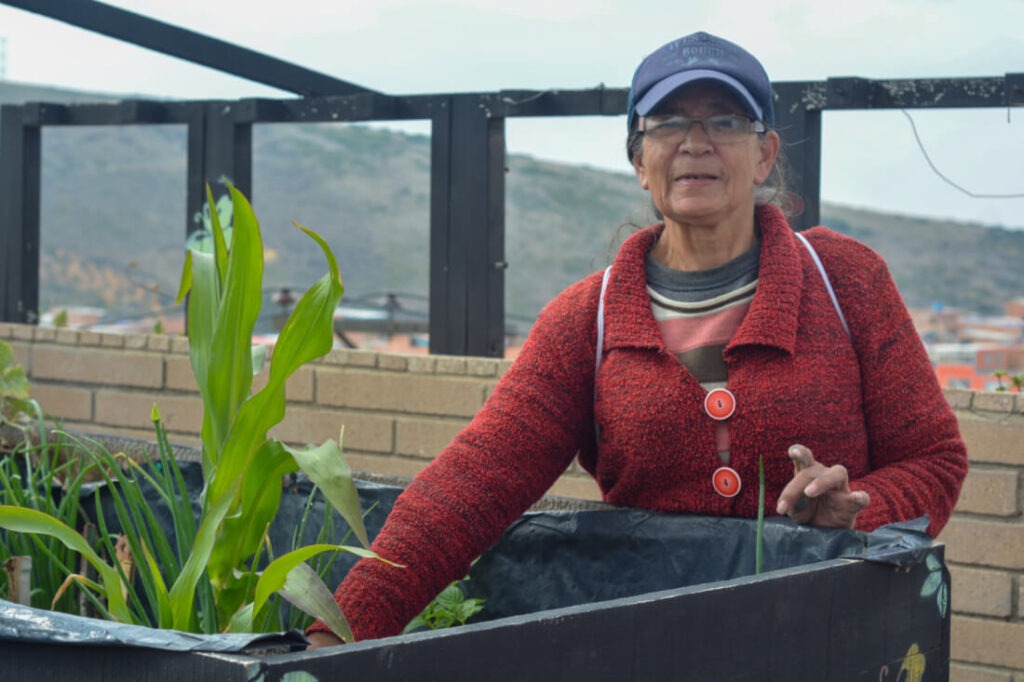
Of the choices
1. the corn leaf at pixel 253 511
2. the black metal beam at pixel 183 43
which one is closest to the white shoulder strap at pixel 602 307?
the corn leaf at pixel 253 511

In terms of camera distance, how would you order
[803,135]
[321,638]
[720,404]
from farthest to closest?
[803,135] → [720,404] → [321,638]

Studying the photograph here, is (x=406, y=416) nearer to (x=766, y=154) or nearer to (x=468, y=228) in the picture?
(x=468, y=228)

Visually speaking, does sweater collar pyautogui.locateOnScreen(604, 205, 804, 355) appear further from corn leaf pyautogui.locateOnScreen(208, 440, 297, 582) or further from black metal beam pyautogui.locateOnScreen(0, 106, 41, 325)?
black metal beam pyautogui.locateOnScreen(0, 106, 41, 325)

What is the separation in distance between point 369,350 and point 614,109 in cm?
93

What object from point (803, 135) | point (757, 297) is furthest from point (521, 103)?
point (757, 297)

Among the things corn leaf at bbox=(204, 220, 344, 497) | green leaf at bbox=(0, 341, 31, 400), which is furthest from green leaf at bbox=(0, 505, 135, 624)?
green leaf at bbox=(0, 341, 31, 400)

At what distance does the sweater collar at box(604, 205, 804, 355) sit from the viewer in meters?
1.71

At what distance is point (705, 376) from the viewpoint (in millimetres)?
1758

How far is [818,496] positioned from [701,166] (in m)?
0.49

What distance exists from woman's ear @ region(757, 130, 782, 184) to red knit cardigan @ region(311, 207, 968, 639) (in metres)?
0.07

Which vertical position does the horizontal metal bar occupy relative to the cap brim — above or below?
above

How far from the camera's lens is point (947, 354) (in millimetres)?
5176


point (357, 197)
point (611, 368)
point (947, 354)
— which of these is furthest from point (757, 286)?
point (357, 197)

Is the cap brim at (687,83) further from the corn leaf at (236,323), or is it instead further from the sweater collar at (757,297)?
the corn leaf at (236,323)
